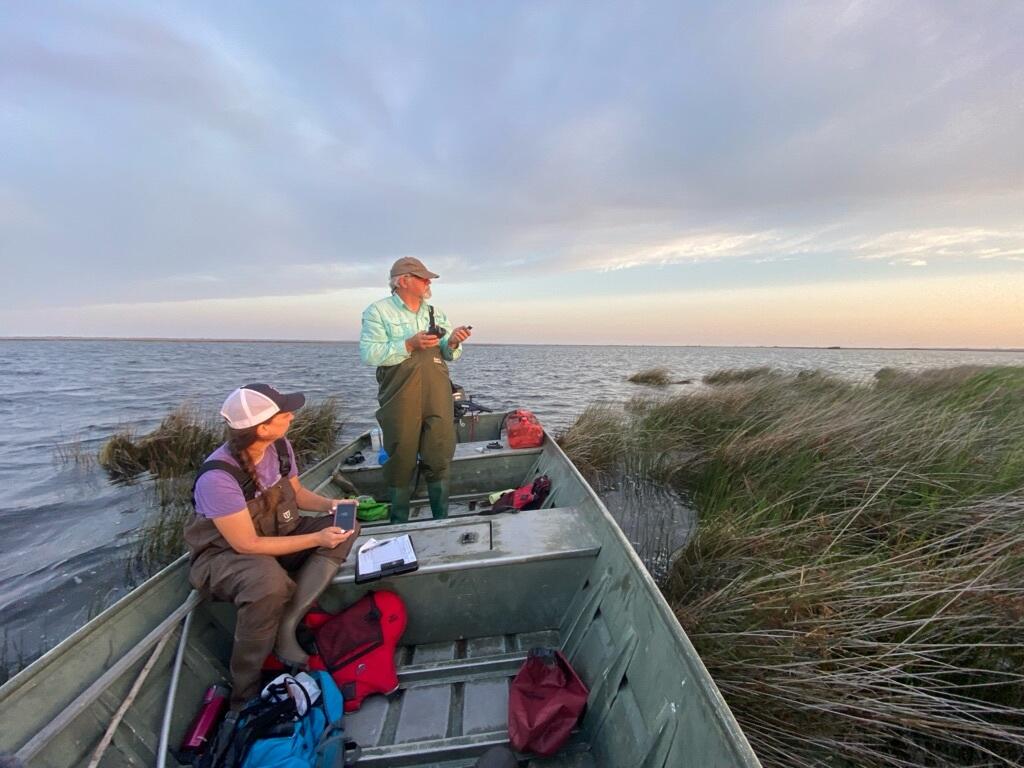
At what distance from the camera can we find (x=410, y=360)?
11.8 feet

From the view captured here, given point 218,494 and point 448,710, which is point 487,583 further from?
point 218,494

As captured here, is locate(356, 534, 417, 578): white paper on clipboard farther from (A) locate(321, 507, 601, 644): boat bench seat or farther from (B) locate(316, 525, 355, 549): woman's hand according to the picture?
(B) locate(316, 525, 355, 549): woman's hand

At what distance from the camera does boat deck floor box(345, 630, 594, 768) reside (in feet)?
6.79

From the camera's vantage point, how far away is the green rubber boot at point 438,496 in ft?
13.2

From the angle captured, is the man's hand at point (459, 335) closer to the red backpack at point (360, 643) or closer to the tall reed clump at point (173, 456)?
the red backpack at point (360, 643)

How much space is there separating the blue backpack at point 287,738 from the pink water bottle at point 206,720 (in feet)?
0.71

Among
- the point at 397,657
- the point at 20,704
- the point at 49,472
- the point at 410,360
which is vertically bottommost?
the point at 49,472

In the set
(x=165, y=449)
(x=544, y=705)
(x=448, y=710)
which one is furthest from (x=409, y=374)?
(x=165, y=449)

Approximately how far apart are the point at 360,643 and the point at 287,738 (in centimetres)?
58

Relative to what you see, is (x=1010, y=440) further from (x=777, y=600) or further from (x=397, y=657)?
(x=397, y=657)

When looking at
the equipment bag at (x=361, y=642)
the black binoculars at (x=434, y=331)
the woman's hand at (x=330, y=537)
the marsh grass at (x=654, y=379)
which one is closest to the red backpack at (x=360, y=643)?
the equipment bag at (x=361, y=642)

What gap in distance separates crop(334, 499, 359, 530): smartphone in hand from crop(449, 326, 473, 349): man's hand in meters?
1.57

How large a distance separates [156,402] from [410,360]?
15.9 meters

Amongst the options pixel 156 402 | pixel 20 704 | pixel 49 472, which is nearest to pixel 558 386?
pixel 156 402
